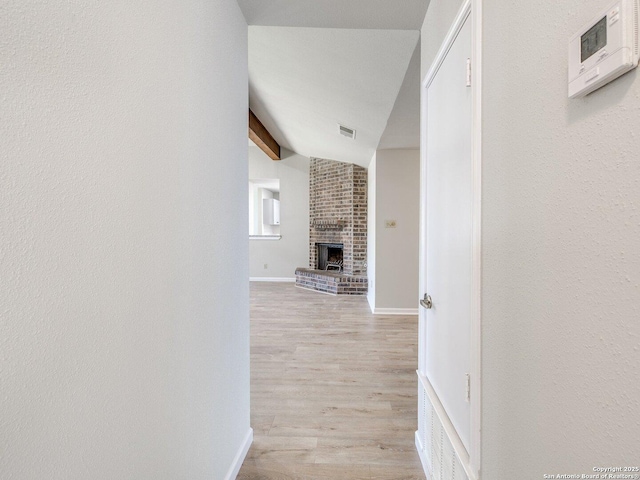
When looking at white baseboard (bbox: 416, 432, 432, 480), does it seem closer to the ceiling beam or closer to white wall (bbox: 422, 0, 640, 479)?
white wall (bbox: 422, 0, 640, 479)

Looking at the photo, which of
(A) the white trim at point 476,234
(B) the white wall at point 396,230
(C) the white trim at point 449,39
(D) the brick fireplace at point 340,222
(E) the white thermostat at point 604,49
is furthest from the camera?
(D) the brick fireplace at point 340,222

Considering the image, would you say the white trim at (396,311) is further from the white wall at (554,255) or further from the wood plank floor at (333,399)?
the white wall at (554,255)

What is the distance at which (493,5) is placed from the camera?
2.81 ft

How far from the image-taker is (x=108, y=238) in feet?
2.19

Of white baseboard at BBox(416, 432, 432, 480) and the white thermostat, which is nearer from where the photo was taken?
the white thermostat

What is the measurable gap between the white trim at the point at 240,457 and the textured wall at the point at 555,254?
1193 mm

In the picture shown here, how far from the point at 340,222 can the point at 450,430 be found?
5033mm

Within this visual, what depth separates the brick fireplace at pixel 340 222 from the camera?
584cm

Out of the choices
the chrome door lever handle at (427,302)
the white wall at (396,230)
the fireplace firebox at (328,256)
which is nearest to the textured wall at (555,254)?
the chrome door lever handle at (427,302)

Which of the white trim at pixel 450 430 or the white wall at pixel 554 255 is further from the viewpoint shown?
the white trim at pixel 450 430

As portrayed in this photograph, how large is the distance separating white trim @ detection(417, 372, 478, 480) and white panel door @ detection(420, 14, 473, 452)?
26mm

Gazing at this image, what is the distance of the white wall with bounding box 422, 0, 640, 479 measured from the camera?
474 mm

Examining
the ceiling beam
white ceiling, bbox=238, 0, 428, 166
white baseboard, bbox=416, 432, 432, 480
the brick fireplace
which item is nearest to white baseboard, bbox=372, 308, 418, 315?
the brick fireplace

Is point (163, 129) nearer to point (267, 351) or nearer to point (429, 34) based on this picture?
point (429, 34)
